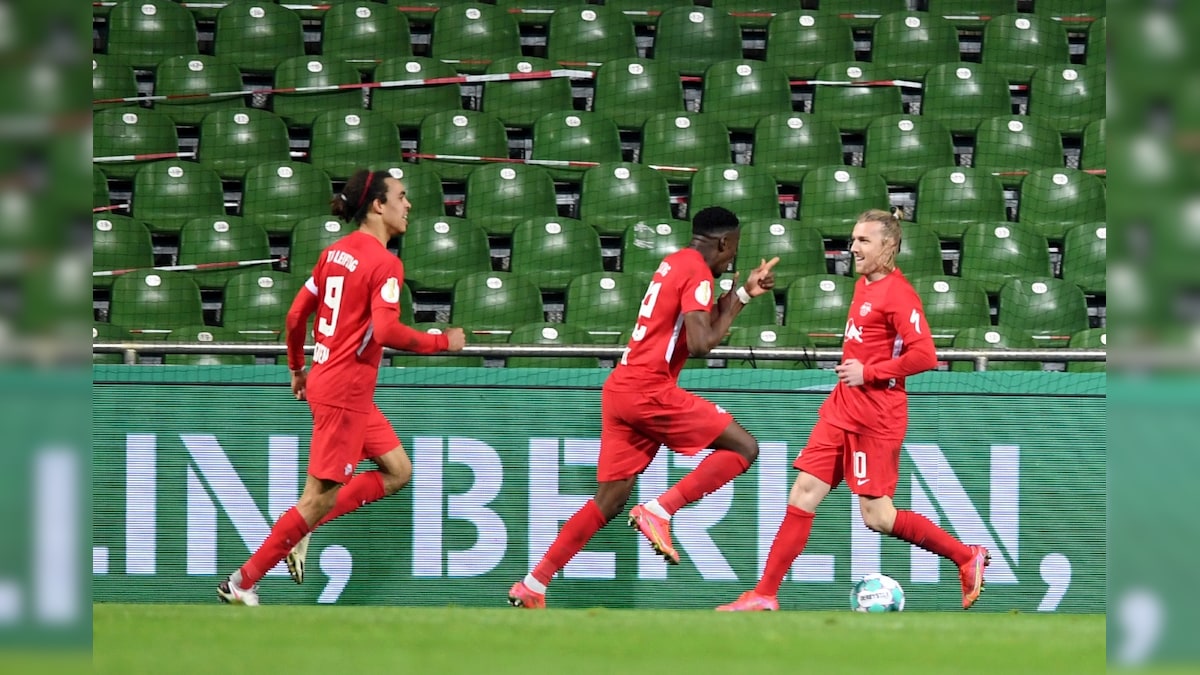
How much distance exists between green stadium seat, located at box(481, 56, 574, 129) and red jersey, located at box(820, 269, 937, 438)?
15.8ft

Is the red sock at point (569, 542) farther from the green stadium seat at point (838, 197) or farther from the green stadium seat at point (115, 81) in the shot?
the green stadium seat at point (115, 81)

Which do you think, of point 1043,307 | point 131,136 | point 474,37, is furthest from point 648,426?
point 474,37

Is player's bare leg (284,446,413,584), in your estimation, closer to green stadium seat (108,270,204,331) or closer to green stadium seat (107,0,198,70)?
green stadium seat (108,270,204,331)

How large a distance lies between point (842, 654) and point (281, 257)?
5925 millimetres

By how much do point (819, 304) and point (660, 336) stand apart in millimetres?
2776

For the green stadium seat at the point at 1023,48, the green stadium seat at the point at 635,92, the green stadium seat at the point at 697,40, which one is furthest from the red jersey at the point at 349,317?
the green stadium seat at the point at 1023,48

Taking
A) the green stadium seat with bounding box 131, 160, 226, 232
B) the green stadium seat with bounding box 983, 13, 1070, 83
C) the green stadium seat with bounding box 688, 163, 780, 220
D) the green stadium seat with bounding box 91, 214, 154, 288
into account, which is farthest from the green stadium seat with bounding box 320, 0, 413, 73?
the green stadium seat with bounding box 983, 13, 1070, 83

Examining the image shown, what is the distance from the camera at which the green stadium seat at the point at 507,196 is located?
9.60 m

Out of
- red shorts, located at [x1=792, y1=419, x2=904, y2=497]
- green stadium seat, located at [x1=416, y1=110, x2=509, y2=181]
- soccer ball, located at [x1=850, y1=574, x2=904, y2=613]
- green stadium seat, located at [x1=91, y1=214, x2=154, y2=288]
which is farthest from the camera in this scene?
green stadium seat, located at [x1=416, y1=110, x2=509, y2=181]

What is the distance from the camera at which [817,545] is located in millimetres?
7156

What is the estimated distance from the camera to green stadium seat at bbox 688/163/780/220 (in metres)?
9.55

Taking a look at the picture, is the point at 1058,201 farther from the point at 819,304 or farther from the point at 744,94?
the point at 744,94

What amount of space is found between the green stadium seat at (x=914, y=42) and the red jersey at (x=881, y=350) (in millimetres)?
5405
